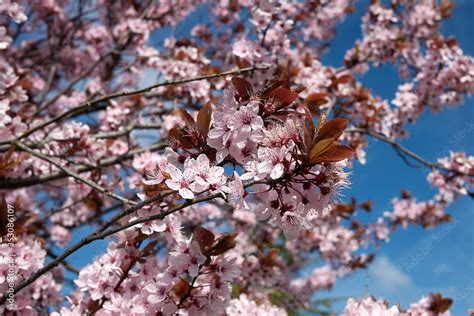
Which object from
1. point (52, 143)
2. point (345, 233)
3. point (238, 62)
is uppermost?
point (345, 233)

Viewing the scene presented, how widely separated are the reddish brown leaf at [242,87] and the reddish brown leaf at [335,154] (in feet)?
1.29

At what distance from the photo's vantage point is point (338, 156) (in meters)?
1.35

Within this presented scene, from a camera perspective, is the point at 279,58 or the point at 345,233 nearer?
the point at 279,58

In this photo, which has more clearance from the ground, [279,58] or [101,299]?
[279,58]

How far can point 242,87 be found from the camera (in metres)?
1.58

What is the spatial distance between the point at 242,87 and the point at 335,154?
454mm

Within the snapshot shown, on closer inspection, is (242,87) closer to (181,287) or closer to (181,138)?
(181,138)

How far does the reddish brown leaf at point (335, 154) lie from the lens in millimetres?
1350

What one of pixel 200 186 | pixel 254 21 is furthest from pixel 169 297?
pixel 254 21

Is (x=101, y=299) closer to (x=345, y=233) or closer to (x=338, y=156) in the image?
(x=338, y=156)

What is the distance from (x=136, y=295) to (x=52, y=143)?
82.9 inches

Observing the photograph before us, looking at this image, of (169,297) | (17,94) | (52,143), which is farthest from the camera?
(52,143)

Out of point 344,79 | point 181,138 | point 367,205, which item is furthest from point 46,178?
point 367,205

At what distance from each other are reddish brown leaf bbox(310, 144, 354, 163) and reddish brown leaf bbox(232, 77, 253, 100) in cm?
39
